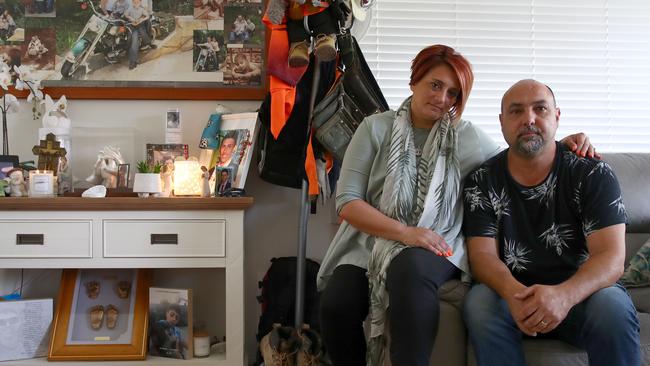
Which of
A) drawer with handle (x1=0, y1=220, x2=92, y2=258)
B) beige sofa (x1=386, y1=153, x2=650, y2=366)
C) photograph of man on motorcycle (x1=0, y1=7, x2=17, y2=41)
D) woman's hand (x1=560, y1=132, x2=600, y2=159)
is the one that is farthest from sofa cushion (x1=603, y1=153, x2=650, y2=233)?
photograph of man on motorcycle (x1=0, y1=7, x2=17, y2=41)

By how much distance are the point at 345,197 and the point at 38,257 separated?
4.15ft

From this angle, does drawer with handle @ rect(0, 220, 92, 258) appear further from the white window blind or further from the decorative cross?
the white window blind

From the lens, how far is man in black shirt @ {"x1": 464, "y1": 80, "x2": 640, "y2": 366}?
66.1 inches

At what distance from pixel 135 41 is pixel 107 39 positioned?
12cm

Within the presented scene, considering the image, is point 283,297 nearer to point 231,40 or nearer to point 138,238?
point 138,238

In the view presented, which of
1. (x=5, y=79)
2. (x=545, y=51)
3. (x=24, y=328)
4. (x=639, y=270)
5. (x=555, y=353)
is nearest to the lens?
(x=555, y=353)

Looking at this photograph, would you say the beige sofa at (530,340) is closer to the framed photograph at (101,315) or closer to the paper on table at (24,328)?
the framed photograph at (101,315)

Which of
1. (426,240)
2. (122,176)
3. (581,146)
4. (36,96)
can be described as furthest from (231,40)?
(581,146)

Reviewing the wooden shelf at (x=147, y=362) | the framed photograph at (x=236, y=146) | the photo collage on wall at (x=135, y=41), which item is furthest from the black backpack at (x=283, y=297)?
the photo collage on wall at (x=135, y=41)

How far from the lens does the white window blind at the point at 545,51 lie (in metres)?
3.09

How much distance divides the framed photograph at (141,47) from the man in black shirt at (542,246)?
1.33 metres

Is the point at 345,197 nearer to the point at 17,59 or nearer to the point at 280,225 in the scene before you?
the point at 280,225

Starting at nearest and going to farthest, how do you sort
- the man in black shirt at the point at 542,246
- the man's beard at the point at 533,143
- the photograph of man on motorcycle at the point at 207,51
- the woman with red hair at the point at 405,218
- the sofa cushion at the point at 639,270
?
the man in black shirt at the point at 542,246, the woman with red hair at the point at 405,218, the man's beard at the point at 533,143, the sofa cushion at the point at 639,270, the photograph of man on motorcycle at the point at 207,51

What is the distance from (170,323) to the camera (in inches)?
105
